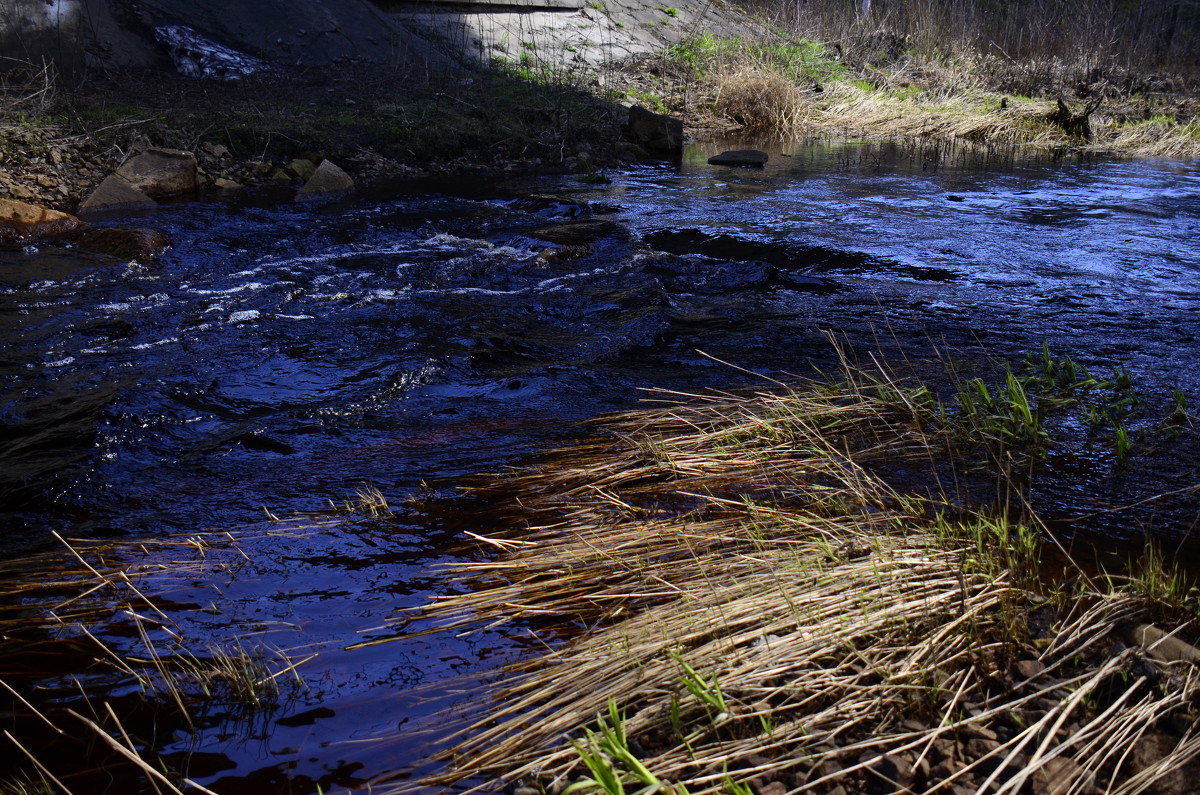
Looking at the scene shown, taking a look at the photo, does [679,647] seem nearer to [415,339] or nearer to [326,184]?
[415,339]

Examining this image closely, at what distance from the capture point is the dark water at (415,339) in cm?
247

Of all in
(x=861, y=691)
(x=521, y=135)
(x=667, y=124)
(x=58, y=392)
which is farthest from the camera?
(x=667, y=124)

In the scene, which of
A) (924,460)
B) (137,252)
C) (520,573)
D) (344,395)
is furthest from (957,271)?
(137,252)

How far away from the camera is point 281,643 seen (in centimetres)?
225

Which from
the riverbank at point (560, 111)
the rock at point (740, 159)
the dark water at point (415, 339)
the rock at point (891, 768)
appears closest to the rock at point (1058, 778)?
the rock at point (891, 768)

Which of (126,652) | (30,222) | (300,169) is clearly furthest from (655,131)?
(126,652)

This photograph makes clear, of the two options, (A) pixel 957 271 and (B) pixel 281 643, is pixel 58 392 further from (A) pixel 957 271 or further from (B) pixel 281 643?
(A) pixel 957 271

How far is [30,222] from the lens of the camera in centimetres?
717

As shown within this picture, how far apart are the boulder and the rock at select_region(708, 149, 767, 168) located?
6250 millimetres

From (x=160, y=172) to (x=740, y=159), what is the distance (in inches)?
267

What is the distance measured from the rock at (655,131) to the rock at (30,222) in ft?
24.7

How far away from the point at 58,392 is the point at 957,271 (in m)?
5.66

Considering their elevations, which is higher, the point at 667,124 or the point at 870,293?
the point at 667,124

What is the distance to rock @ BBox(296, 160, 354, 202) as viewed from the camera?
8.93 meters
